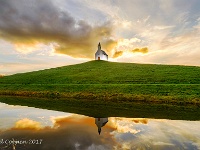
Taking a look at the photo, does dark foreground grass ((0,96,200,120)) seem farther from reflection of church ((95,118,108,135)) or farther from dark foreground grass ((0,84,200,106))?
dark foreground grass ((0,84,200,106))

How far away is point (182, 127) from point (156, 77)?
3993 cm

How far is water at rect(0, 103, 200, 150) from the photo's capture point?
13570mm

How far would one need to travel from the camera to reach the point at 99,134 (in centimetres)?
1655

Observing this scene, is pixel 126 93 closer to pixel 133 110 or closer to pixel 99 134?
pixel 133 110

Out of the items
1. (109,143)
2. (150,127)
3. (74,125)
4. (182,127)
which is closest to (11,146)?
(109,143)

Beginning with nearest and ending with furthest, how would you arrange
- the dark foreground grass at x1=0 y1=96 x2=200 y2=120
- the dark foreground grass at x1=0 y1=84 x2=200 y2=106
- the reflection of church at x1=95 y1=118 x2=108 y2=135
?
the reflection of church at x1=95 y1=118 x2=108 y2=135 < the dark foreground grass at x1=0 y1=96 x2=200 y2=120 < the dark foreground grass at x1=0 y1=84 x2=200 y2=106

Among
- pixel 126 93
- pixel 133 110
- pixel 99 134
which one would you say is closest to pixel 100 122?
pixel 99 134

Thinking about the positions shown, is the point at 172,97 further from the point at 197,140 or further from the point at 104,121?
the point at 197,140

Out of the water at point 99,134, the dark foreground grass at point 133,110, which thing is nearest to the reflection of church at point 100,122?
the water at point 99,134

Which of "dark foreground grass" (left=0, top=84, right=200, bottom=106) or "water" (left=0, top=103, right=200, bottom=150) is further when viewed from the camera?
"dark foreground grass" (left=0, top=84, right=200, bottom=106)

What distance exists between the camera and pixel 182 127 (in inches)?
784

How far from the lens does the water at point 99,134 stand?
13570 mm

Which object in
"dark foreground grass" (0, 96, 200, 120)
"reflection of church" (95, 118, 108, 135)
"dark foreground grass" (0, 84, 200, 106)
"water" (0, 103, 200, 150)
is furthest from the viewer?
"dark foreground grass" (0, 84, 200, 106)

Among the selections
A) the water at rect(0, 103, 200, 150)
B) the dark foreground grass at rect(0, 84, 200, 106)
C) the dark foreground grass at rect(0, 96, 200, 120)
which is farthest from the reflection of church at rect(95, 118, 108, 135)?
the dark foreground grass at rect(0, 84, 200, 106)
